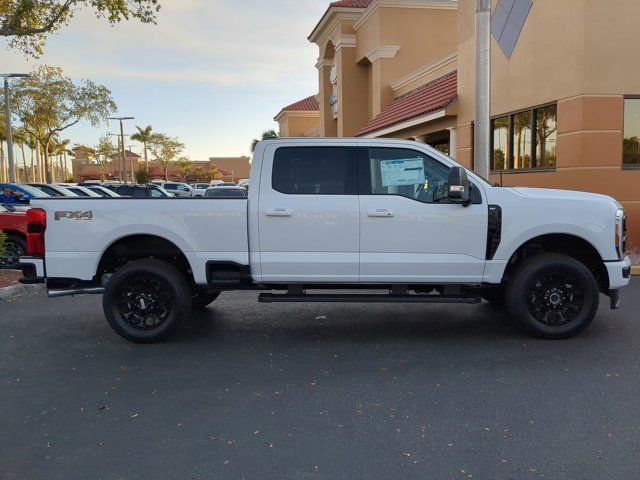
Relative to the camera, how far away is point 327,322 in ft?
22.5

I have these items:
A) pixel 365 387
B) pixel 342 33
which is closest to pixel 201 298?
pixel 365 387

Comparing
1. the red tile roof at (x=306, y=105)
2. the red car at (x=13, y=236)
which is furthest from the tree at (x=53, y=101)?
the red car at (x=13, y=236)

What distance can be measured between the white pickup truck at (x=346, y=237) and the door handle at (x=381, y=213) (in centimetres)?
1

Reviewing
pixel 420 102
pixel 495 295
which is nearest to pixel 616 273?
pixel 495 295

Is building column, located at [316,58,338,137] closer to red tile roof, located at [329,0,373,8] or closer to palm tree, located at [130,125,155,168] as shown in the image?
red tile roof, located at [329,0,373,8]

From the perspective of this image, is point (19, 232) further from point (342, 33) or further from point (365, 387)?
point (342, 33)

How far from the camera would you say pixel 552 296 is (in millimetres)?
5887

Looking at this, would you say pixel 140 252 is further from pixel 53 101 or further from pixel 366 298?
pixel 53 101

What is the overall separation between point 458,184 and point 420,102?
13643mm

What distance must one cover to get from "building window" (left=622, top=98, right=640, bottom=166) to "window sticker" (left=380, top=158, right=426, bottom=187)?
26.8ft

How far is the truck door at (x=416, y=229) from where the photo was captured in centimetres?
576

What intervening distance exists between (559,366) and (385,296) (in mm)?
1819

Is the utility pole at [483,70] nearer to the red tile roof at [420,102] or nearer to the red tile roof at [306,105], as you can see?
the red tile roof at [420,102]

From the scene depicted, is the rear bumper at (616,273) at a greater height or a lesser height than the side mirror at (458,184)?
lesser
